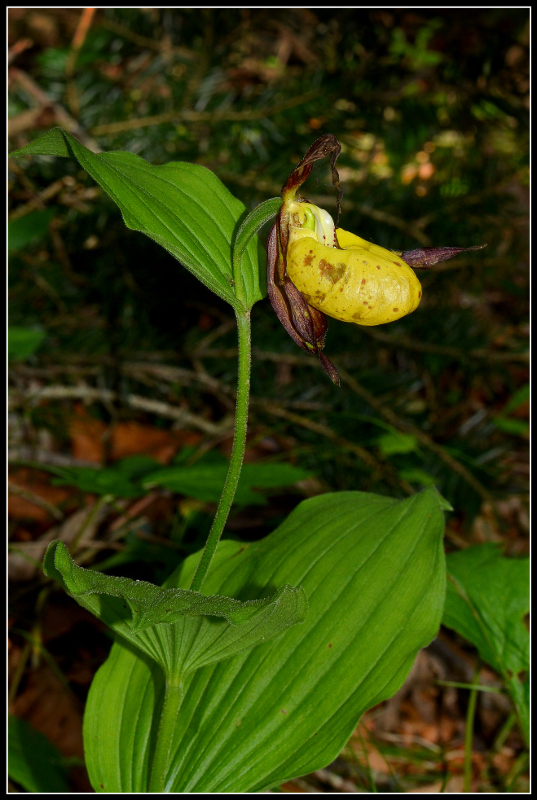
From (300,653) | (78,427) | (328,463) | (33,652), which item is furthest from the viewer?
(78,427)

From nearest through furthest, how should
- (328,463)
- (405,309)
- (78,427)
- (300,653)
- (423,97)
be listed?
(405,309)
(300,653)
(328,463)
(423,97)
(78,427)

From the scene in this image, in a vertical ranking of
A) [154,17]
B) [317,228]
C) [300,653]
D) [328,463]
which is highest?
[154,17]

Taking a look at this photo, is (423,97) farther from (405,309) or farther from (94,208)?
(405,309)

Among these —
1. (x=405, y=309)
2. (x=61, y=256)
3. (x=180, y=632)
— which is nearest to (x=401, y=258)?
(x=405, y=309)

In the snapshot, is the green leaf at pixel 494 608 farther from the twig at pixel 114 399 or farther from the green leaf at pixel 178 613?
the twig at pixel 114 399

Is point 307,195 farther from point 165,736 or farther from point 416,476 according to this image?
point 165,736

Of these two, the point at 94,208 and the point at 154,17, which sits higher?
the point at 154,17
